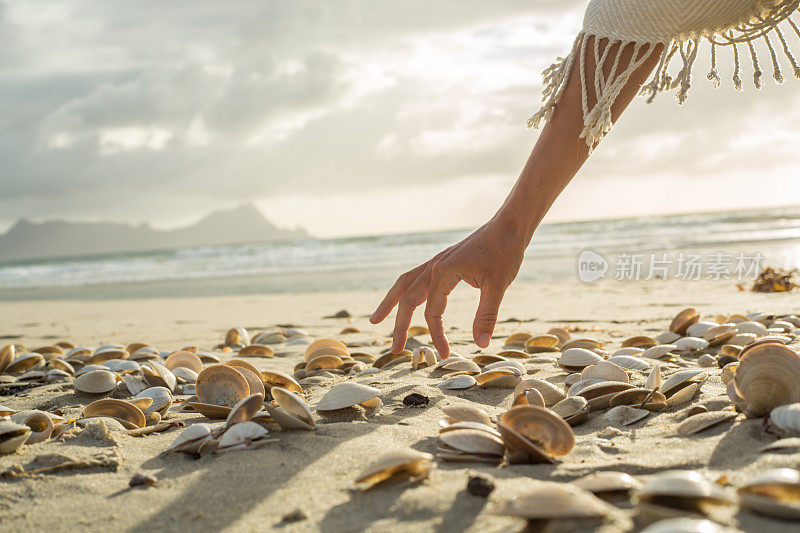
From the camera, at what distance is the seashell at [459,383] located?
8.62 ft

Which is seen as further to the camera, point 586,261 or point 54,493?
point 586,261

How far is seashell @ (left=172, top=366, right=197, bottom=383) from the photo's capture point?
10.1ft

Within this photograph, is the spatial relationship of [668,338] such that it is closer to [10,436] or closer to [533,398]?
[533,398]

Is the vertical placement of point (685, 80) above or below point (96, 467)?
above

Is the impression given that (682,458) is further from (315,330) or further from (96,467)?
(315,330)

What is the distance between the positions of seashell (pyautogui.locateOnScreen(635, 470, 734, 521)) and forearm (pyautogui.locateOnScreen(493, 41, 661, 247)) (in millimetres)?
1115

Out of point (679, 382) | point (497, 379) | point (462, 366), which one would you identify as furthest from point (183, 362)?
point (679, 382)

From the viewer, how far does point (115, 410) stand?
2.29m

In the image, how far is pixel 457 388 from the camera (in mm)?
2629

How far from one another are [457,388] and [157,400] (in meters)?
1.29

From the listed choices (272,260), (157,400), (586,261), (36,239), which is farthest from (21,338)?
(36,239)

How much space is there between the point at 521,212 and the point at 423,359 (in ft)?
4.10

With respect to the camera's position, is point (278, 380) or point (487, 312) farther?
point (278, 380)

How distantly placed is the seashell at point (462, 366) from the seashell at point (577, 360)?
43 cm
